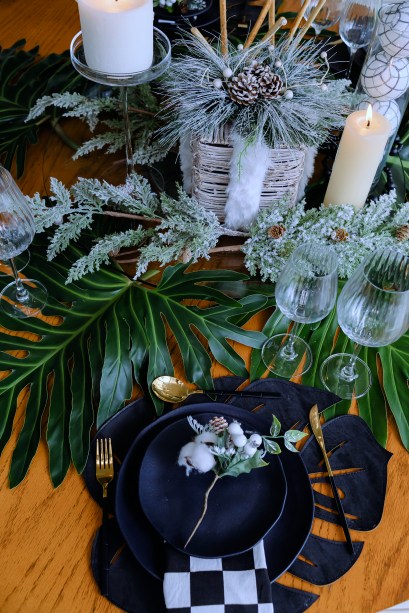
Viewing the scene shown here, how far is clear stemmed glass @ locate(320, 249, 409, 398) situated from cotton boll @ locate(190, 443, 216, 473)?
236 mm

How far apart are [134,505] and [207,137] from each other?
0.52 m

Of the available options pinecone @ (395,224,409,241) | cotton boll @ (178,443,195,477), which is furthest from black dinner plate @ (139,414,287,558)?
pinecone @ (395,224,409,241)

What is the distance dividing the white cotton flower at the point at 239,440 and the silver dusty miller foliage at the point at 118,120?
54 cm

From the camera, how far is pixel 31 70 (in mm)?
1214

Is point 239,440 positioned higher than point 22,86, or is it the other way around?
point 22,86

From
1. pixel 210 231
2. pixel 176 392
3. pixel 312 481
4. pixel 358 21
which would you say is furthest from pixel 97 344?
pixel 358 21

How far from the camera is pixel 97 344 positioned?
0.85 metres

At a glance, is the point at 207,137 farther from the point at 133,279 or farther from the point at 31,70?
the point at 31,70

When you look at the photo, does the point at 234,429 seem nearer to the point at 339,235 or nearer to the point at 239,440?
the point at 239,440

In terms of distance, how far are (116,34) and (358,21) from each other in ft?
1.74

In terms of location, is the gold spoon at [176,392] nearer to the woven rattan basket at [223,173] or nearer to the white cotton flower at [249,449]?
the white cotton flower at [249,449]

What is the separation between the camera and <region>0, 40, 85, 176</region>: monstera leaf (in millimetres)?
1090

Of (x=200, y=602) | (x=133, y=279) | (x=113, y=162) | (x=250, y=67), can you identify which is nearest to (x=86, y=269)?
(x=133, y=279)

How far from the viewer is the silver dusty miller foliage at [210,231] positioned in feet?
2.98
